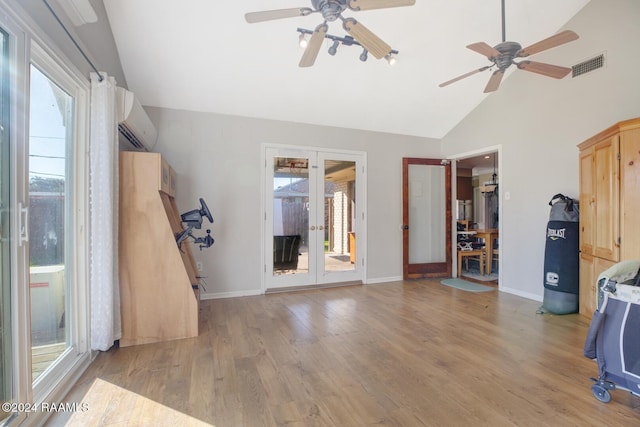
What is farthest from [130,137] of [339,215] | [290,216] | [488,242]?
[488,242]

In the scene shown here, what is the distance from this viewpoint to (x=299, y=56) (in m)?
3.72

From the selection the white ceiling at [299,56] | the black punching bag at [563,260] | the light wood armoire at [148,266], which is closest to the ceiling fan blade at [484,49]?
the white ceiling at [299,56]

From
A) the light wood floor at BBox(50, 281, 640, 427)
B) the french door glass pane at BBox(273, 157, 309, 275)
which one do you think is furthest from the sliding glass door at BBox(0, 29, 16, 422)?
the french door glass pane at BBox(273, 157, 309, 275)

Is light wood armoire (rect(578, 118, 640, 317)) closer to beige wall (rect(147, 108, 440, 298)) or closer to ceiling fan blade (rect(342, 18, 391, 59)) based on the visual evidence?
ceiling fan blade (rect(342, 18, 391, 59))

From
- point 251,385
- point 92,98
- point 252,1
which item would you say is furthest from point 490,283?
point 92,98

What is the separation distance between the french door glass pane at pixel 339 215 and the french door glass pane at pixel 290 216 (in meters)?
0.36

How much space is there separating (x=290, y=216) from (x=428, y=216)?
2.61m

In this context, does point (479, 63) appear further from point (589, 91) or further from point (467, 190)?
point (467, 190)

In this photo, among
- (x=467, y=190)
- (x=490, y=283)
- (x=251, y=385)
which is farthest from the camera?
(x=467, y=190)

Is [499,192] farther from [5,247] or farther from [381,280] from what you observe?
[5,247]

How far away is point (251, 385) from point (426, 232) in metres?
4.38

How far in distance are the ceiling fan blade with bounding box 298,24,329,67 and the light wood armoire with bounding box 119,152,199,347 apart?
1.68 meters

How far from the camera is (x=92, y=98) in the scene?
8.43 ft

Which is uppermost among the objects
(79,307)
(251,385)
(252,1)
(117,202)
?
(252,1)
